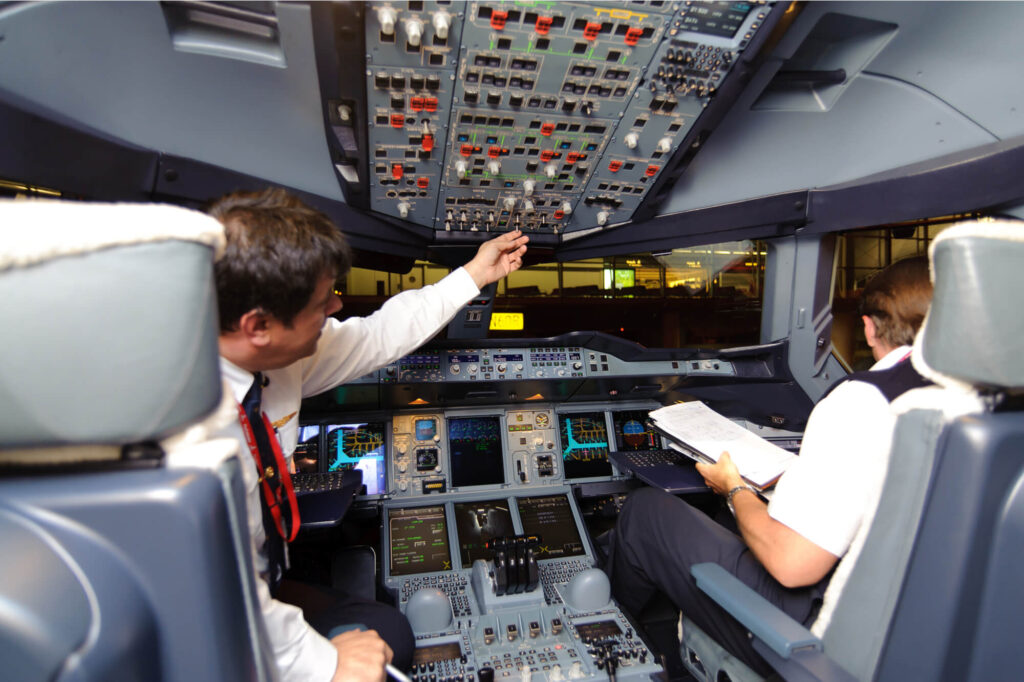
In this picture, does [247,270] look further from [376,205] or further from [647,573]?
[647,573]

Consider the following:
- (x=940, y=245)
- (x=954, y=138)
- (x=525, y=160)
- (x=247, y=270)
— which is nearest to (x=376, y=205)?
(x=525, y=160)

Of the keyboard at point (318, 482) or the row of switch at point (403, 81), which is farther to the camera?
the keyboard at point (318, 482)

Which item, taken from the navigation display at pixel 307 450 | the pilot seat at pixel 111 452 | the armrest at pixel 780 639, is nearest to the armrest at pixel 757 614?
the armrest at pixel 780 639

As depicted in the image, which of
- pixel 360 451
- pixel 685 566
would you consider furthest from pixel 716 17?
pixel 360 451

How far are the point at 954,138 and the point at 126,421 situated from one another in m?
2.70

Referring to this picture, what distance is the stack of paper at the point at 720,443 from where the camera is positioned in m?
1.66

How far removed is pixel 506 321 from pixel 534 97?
4.03 feet

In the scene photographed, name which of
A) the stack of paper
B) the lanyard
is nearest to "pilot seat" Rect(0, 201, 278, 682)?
the lanyard

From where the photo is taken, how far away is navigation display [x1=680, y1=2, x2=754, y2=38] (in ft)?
4.60

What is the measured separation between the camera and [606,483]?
2.69 m

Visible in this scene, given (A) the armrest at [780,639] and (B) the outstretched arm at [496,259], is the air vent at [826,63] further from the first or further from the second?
(A) the armrest at [780,639]

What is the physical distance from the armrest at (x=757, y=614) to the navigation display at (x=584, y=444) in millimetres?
1405

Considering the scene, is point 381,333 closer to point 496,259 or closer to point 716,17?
point 496,259

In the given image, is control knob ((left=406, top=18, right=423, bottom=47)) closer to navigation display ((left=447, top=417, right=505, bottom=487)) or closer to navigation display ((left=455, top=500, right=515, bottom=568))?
navigation display ((left=447, top=417, right=505, bottom=487))
